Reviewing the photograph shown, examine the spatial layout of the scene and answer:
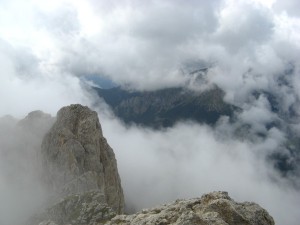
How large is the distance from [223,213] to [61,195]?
11642 centimetres

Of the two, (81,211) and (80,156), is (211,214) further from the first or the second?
(80,156)

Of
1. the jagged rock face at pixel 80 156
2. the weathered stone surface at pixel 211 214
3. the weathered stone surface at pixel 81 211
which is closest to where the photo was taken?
the weathered stone surface at pixel 211 214

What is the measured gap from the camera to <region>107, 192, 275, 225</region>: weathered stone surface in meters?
36.7

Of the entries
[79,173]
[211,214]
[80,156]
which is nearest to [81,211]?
[79,173]

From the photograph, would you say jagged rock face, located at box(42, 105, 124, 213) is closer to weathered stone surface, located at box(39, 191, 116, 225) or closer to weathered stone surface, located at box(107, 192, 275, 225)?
weathered stone surface, located at box(39, 191, 116, 225)

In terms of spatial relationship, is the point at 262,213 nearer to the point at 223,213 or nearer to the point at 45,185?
the point at 223,213

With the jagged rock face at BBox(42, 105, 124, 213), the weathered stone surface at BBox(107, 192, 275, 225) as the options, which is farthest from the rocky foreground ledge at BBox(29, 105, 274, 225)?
the weathered stone surface at BBox(107, 192, 275, 225)

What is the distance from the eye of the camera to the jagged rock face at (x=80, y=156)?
157625 mm

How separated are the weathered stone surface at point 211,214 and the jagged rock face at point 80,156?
11085 cm

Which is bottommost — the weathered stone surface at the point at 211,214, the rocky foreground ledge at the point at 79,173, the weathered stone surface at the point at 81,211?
the weathered stone surface at the point at 211,214

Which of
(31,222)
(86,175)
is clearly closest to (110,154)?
(86,175)

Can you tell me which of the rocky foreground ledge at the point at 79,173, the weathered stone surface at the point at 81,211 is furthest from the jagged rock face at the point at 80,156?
the weathered stone surface at the point at 81,211

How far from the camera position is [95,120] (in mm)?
175000

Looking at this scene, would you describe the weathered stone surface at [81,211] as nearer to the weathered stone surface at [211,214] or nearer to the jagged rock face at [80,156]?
the jagged rock face at [80,156]
